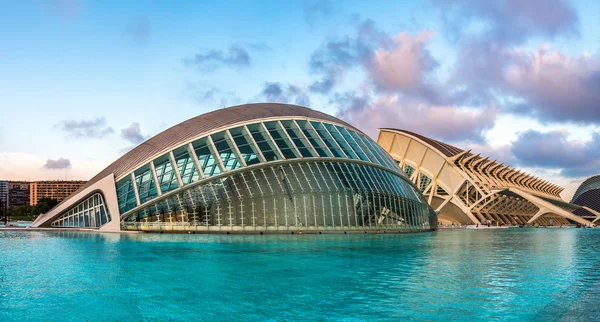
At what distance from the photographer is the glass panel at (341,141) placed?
44906 mm

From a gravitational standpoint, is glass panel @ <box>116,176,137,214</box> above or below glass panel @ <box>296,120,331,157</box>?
below

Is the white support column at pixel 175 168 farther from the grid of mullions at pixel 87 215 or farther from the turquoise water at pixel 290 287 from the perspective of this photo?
the turquoise water at pixel 290 287

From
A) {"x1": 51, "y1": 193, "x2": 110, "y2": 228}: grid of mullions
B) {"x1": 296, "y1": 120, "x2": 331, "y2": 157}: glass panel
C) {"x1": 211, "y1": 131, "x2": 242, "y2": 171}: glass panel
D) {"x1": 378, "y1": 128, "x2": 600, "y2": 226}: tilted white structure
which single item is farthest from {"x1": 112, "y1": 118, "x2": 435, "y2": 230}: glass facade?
{"x1": 378, "y1": 128, "x2": 600, "y2": 226}: tilted white structure

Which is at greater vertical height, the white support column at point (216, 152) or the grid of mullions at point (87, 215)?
the white support column at point (216, 152)

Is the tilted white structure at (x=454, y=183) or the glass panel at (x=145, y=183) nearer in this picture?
the glass panel at (x=145, y=183)

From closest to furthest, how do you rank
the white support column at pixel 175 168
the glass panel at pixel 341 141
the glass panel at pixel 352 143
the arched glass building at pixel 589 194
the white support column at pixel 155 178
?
the white support column at pixel 175 168 → the white support column at pixel 155 178 → the glass panel at pixel 341 141 → the glass panel at pixel 352 143 → the arched glass building at pixel 589 194

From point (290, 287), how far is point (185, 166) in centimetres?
2893

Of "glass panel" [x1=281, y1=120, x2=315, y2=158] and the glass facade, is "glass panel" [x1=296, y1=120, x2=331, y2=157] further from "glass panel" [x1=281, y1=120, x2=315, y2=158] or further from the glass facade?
"glass panel" [x1=281, y1=120, x2=315, y2=158]

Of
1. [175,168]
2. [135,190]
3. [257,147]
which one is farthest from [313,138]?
[135,190]

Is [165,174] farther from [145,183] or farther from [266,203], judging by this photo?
[266,203]

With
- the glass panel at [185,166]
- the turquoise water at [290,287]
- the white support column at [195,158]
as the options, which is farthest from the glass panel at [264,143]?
the turquoise water at [290,287]

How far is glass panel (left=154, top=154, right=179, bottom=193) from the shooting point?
39.4m

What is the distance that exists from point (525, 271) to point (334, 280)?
6.87 m

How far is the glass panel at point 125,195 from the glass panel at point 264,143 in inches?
423
